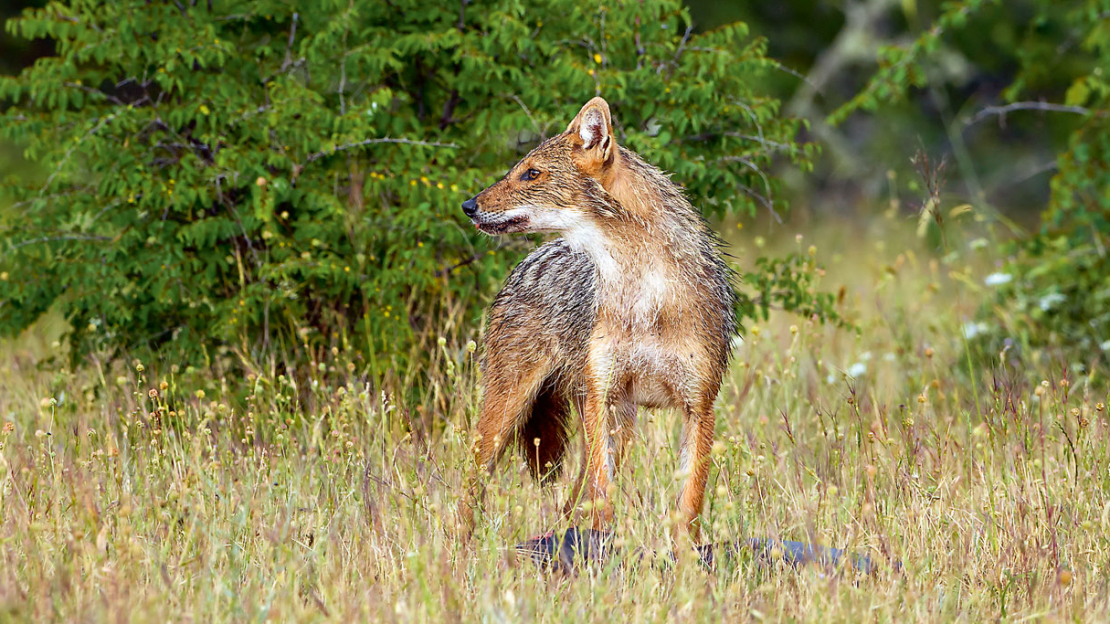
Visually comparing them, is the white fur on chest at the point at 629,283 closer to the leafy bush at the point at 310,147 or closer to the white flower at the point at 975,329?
the leafy bush at the point at 310,147

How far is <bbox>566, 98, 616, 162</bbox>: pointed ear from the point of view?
192 inches

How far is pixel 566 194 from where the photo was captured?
4934 millimetres

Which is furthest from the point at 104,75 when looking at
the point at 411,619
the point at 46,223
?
the point at 411,619

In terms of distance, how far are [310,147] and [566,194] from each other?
1.92 metres

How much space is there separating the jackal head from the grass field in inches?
36.7

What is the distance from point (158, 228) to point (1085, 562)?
15.7ft

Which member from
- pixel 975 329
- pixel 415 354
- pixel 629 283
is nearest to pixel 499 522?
pixel 629 283

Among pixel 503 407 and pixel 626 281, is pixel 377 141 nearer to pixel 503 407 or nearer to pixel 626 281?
pixel 503 407

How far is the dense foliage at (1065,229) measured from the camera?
297 inches

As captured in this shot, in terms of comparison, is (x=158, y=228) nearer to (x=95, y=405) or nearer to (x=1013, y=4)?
(x=95, y=405)

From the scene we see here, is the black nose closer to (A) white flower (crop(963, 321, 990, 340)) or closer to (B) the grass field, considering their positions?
(B) the grass field

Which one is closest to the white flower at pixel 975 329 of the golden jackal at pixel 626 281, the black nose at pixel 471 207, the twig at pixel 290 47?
the golden jackal at pixel 626 281

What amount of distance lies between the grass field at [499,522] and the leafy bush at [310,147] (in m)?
0.60

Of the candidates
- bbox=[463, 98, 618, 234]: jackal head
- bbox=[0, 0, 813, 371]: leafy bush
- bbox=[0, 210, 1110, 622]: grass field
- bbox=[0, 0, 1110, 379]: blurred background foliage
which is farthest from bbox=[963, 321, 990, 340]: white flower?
bbox=[463, 98, 618, 234]: jackal head
